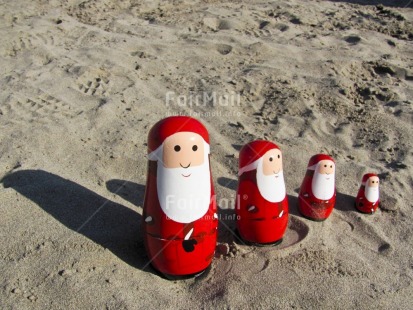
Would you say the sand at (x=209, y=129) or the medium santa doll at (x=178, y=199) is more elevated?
the medium santa doll at (x=178, y=199)

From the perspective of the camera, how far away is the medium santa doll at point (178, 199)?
2.47 meters

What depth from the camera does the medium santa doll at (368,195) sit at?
3.36 meters

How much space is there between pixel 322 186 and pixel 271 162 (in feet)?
1.93

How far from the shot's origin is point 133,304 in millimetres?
2473

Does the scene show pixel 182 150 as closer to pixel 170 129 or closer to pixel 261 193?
pixel 170 129

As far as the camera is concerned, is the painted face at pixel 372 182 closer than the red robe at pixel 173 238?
No

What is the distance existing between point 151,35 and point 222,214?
12.8 feet

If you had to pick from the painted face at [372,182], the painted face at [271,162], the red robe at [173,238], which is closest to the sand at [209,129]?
the red robe at [173,238]

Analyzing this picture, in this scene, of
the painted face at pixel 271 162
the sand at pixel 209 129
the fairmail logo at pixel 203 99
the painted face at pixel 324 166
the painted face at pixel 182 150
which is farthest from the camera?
the fairmail logo at pixel 203 99

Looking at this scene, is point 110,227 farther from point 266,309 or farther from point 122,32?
point 122,32

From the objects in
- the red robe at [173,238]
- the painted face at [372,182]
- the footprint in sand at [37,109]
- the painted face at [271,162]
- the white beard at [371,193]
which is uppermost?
the painted face at [271,162]

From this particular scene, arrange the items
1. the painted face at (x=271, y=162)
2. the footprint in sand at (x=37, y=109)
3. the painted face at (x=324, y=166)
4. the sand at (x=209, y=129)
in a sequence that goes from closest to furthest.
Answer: the sand at (x=209, y=129)
the painted face at (x=271, y=162)
the painted face at (x=324, y=166)
the footprint in sand at (x=37, y=109)

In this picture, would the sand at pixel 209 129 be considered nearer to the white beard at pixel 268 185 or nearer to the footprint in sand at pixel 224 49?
the footprint in sand at pixel 224 49

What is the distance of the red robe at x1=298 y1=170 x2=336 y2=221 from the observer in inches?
127
